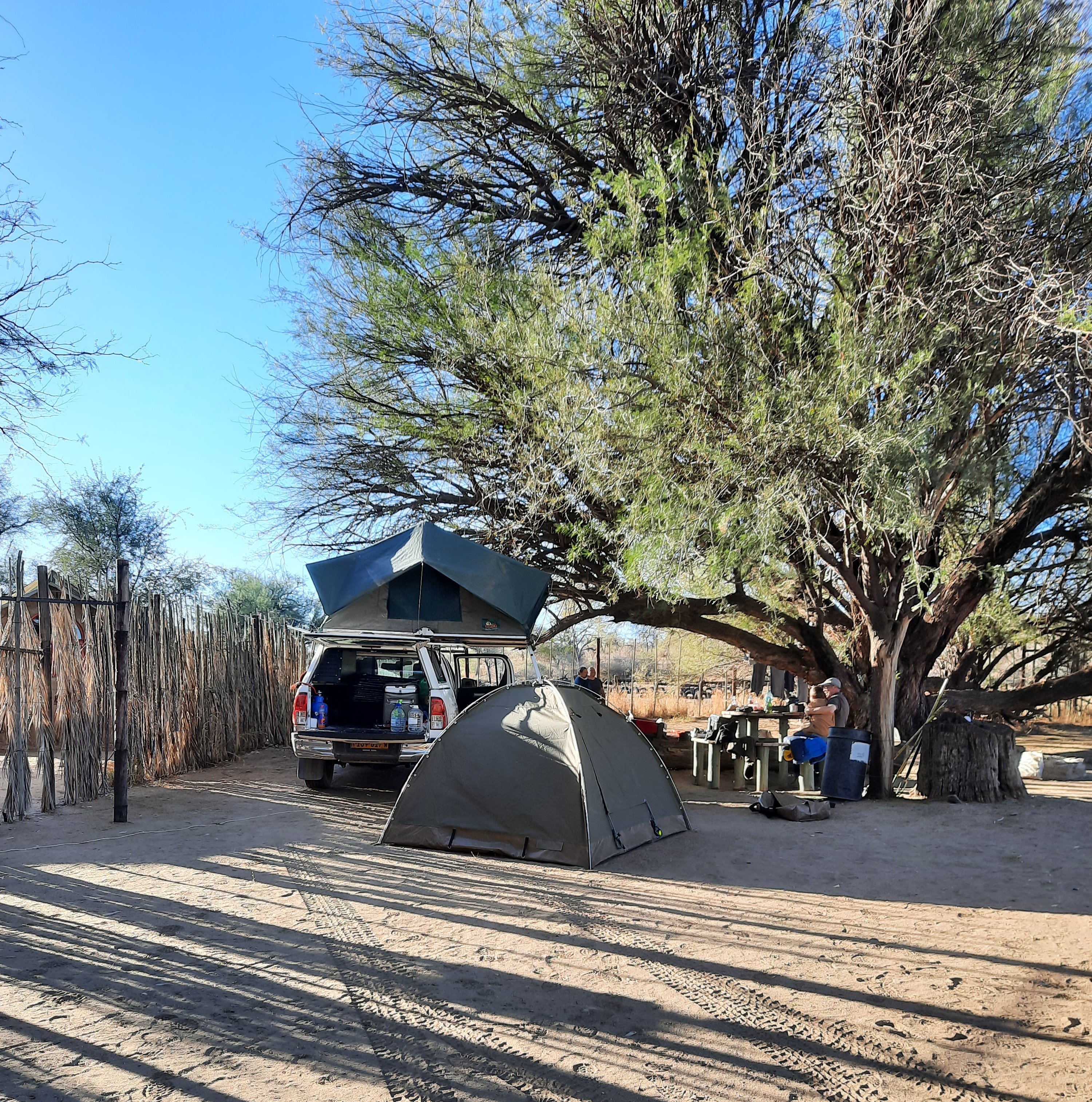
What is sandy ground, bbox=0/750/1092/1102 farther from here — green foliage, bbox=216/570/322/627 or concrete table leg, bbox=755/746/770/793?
green foliage, bbox=216/570/322/627

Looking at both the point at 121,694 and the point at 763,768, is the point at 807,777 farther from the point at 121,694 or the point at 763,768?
the point at 121,694

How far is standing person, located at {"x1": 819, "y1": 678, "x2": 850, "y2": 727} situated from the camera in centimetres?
1097

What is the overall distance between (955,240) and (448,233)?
22.4ft

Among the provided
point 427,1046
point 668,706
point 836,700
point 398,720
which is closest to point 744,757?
point 836,700

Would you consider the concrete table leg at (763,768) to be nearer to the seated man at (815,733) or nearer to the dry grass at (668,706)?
the seated man at (815,733)

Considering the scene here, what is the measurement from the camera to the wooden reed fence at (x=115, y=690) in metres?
8.28

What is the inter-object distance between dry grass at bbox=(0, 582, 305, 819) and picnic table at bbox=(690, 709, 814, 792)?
652 centimetres

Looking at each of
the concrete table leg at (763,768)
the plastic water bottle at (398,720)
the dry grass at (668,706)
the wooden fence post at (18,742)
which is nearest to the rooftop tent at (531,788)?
the plastic water bottle at (398,720)

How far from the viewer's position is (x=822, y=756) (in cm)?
1130

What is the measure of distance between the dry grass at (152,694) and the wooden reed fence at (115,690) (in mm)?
14

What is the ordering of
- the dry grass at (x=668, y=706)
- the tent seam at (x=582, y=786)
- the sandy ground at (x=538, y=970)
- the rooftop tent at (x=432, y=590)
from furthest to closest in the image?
the dry grass at (x=668, y=706)
the rooftop tent at (x=432, y=590)
the tent seam at (x=582, y=786)
the sandy ground at (x=538, y=970)

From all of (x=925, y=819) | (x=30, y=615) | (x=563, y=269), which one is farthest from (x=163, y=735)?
(x=925, y=819)

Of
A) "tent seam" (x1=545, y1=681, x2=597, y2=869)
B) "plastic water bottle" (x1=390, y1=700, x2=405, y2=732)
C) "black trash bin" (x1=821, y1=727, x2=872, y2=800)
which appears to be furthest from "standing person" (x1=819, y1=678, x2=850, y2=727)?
"plastic water bottle" (x1=390, y1=700, x2=405, y2=732)

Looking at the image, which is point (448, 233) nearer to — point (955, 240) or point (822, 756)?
point (955, 240)
